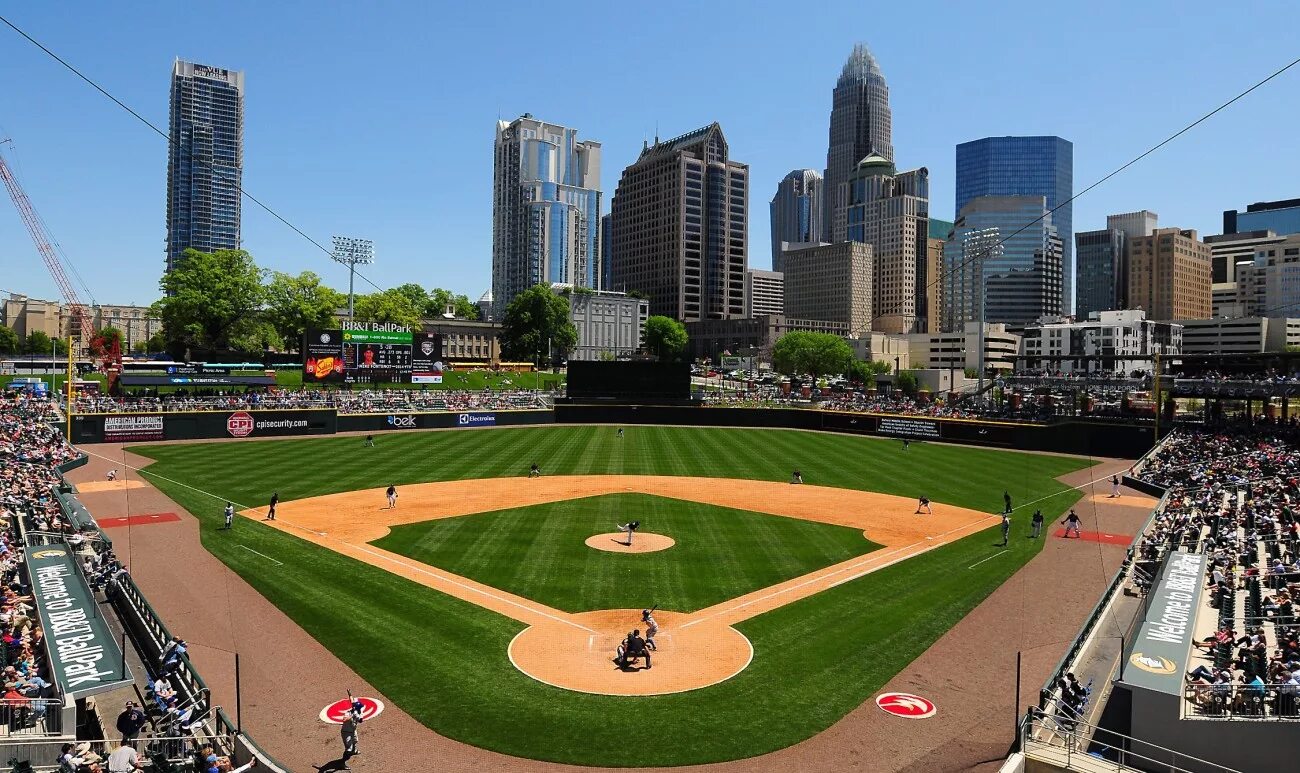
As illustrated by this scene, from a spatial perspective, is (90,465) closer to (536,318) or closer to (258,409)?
(258,409)

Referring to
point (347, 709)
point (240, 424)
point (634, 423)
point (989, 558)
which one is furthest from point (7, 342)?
point (989, 558)

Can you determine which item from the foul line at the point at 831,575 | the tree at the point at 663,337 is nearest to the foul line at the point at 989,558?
the foul line at the point at 831,575

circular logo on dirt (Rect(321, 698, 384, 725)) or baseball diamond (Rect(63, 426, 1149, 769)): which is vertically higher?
baseball diamond (Rect(63, 426, 1149, 769))

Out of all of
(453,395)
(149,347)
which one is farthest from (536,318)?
(149,347)

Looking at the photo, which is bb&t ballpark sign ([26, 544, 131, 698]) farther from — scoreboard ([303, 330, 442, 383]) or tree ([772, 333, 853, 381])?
tree ([772, 333, 853, 381])

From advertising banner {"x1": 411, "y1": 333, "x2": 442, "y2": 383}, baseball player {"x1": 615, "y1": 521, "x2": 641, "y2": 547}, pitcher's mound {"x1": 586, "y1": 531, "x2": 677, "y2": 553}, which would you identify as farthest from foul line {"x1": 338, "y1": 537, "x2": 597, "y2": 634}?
advertising banner {"x1": 411, "y1": 333, "x2": 442, "y2": 383}

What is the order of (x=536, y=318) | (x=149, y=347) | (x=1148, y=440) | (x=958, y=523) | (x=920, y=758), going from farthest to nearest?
(x=149, y=347) < (x=536, y=318) < (x=1148, y=440) < (x=958, y=523) < (x=920, y=758)
